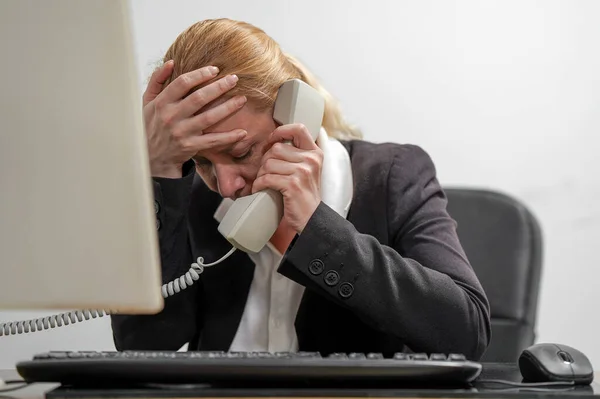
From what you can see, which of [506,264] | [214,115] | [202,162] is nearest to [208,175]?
[202,162]

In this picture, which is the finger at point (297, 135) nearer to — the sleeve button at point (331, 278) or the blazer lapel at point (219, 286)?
the sleeve button at point (331, 278)

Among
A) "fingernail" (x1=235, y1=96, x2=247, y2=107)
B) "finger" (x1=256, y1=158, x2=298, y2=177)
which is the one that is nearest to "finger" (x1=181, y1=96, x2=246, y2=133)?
"fingernail" (x1=235, y1=96, x2=247, y2=107)

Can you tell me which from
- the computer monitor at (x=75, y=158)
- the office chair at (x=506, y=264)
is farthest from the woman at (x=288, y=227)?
the computer monitor at (x=75, y=158)

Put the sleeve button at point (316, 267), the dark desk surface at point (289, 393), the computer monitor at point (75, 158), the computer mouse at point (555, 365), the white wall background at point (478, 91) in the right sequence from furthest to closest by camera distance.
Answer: the white wall background at point (478, 91) < the sleeve button at point (316, 267) < the computer mouse at point (555, 365) < the dark desk surface at point (289, 393) < the computer monitor at point (75, 158)

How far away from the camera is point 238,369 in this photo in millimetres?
651

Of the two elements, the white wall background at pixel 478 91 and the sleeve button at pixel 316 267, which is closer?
the sleeve button at pixel 316 267

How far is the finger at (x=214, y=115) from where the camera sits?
1.10 m

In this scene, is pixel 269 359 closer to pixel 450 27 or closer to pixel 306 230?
pixel 306 230

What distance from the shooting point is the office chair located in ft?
4.17

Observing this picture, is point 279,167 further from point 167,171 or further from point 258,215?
point 167,171

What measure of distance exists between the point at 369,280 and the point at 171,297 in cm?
44

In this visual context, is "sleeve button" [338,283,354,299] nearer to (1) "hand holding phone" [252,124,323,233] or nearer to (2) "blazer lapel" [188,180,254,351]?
(1) "hand holding phone" [252,124,323,233]

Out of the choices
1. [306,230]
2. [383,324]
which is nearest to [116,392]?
[306,230]

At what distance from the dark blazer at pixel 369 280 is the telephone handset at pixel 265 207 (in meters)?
0.13
